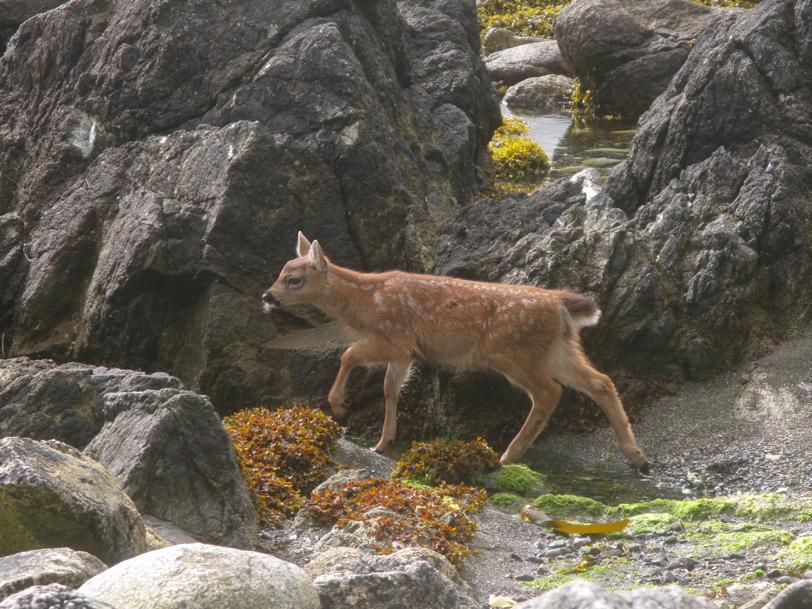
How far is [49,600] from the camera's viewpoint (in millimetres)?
3547

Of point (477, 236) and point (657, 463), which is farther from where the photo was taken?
point (477, 236)

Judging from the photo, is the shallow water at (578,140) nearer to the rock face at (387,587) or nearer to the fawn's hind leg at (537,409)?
the fawn's hind leg at (537,409)

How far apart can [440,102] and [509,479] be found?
1011 cm

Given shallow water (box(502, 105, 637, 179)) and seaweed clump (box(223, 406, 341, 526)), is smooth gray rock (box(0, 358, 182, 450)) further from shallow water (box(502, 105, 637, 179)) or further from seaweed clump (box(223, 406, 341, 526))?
shallow water (box(502, 105, 637, 179))

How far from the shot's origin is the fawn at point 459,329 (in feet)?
33.8

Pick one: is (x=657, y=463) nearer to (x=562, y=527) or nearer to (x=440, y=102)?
(x=562, y=527)

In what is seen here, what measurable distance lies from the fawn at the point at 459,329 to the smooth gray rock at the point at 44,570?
629 centimetres

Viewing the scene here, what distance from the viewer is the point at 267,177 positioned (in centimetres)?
1234

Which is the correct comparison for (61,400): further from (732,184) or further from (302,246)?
(732,184)

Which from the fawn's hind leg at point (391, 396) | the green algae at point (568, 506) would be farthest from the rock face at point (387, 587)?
the fawn's hind leg at point (391, 396)

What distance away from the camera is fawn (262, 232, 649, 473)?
405 inches

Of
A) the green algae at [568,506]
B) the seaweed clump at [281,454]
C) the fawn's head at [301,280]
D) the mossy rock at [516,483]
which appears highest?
the fawn's head at [301,280]

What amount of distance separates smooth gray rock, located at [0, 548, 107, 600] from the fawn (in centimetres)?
629

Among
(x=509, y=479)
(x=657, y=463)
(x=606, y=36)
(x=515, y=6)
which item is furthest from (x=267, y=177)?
(x=515, y=6)
